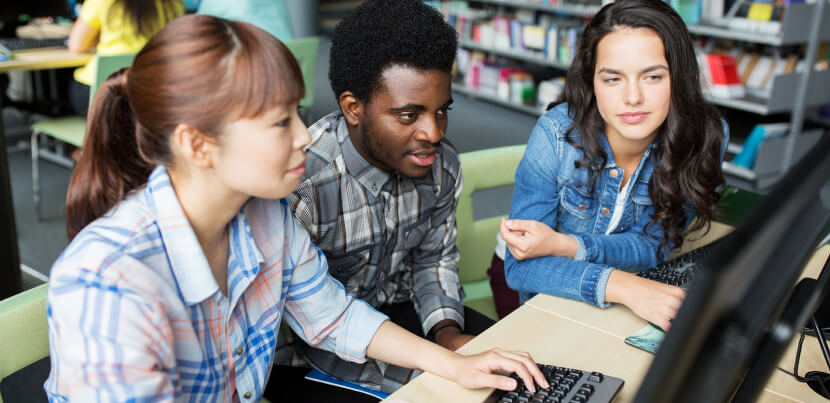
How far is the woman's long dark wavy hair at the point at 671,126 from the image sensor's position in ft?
4.34

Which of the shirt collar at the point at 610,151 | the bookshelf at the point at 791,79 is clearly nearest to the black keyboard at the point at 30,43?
the shirt collar at the point at 610,151

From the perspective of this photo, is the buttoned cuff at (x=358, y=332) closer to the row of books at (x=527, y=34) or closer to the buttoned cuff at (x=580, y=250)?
the buttoned cuff at (x=580, y=250)

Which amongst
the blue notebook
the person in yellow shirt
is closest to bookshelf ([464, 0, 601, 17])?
the person in yellow shirt

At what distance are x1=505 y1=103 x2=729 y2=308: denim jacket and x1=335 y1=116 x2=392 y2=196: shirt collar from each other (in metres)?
0.31

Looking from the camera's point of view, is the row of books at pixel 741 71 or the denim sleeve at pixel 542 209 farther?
the row of books at pixel 741 71

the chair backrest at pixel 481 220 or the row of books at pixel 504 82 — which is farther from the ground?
the chair backrest at pixel 481 220

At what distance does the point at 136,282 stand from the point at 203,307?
14 centimetres

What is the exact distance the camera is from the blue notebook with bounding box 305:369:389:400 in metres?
1.25

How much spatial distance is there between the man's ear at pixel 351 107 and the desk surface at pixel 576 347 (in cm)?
50

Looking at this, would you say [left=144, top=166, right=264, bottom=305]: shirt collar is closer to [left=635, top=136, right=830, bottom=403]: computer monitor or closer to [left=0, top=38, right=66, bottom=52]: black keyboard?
[left=635, top=136, right=830, bottom=403]: computer monitor

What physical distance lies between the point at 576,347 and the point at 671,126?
57 cm

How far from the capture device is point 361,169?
133cm

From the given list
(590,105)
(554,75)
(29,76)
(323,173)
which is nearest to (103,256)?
(323,173)

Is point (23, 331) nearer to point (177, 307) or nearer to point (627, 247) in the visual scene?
point (177, 307)
